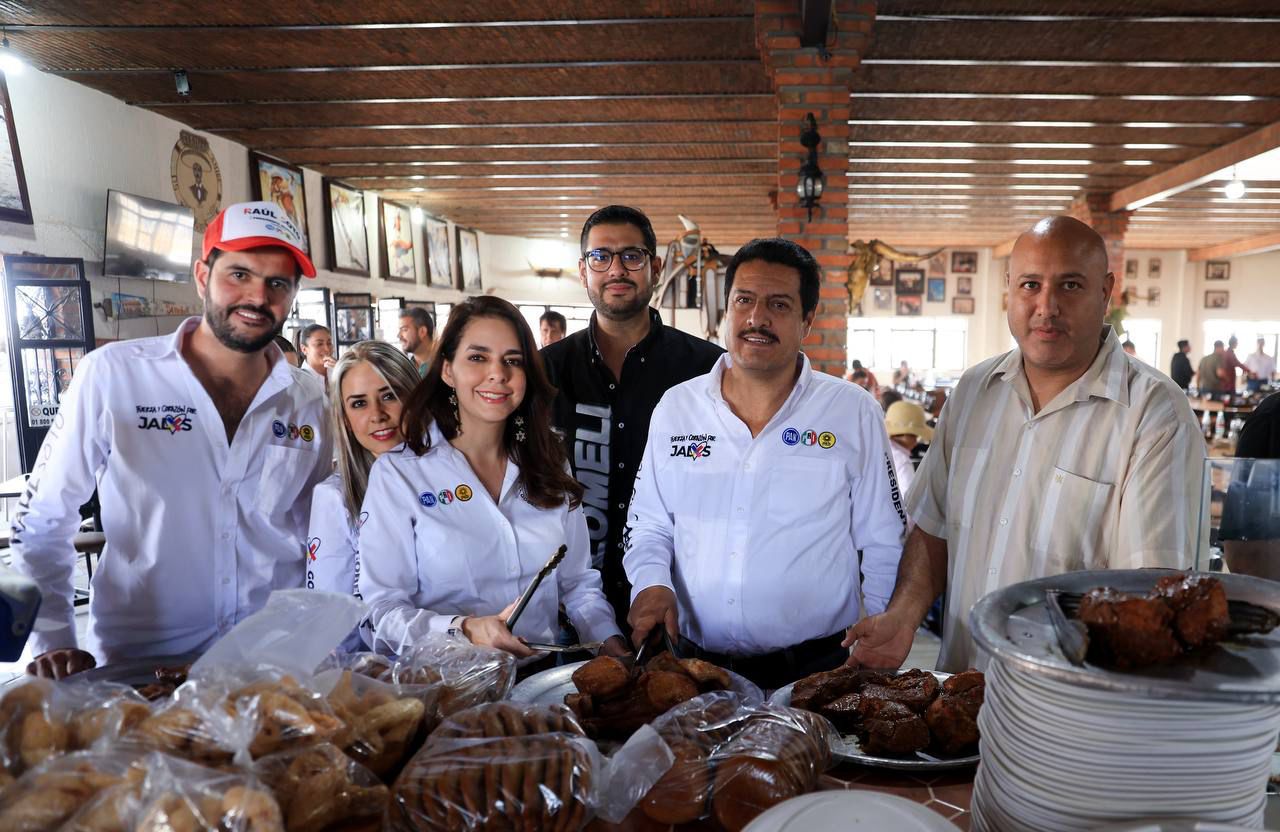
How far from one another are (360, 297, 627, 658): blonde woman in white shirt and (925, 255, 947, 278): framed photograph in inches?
786

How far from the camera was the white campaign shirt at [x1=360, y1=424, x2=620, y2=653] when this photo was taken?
2.00 meters

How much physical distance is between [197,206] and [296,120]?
135 centimetres

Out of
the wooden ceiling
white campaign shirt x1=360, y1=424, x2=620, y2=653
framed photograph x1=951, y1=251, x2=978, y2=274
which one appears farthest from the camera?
framed photograph x1=951, y1=251, x2=978, y2=274

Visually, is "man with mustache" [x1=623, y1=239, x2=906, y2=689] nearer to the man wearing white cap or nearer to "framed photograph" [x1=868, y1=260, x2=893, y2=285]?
the man wearing white cap

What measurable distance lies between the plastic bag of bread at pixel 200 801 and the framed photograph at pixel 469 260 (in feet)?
50.3

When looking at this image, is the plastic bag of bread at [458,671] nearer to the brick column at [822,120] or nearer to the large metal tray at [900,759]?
the large metal tray at [900,759]

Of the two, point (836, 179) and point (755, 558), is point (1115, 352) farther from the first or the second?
point (836, 179)

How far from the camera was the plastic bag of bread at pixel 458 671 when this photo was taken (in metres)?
1.29

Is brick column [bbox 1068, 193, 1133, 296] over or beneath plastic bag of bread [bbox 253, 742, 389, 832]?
over

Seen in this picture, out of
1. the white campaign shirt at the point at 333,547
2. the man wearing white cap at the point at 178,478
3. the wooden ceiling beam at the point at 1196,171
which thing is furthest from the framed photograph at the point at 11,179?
the wooden ceiling beam at the point at 1196,171

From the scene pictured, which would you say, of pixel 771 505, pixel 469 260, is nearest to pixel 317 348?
pixel 771 505

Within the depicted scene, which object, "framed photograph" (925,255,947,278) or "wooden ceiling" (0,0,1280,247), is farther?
"framed photograph" (925,255,947,278)

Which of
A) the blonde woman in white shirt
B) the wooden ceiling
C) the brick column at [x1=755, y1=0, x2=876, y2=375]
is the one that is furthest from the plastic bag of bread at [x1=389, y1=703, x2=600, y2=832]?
the wooden ceiling

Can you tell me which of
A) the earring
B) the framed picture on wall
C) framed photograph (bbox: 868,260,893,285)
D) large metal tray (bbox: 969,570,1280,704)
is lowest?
large metal tray (bbox: 969,570,1280,704)
